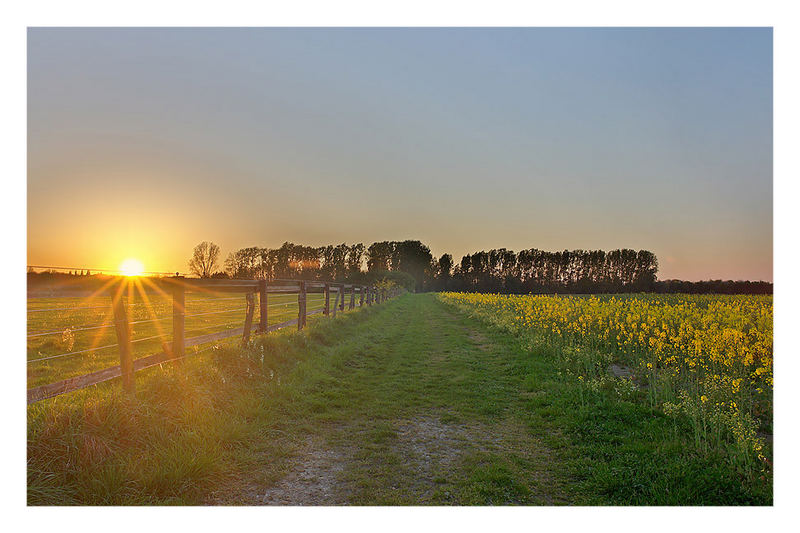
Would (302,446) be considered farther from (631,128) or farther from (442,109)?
(631,128)

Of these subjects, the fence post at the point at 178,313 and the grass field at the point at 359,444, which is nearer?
the grass field at the point at 359,444

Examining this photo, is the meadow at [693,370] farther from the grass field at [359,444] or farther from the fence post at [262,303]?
the fence post at [262,303]

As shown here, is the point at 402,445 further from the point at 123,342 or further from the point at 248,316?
the point at 248,316

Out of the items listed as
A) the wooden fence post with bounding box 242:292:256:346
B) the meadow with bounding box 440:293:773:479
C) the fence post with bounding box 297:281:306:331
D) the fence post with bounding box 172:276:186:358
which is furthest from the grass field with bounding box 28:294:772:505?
the fence post with bounding box 297:281:306:331

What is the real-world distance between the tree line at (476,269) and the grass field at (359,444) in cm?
936

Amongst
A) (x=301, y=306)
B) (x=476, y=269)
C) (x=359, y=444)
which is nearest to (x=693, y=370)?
(x=359, y=444)

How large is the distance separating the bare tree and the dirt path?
2.86 metres

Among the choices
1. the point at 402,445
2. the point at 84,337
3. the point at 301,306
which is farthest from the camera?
the point at 301,306

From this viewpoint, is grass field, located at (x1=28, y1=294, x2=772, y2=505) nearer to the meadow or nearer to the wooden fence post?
the meadow

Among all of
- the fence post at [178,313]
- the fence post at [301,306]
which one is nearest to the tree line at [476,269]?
the fence post at [301,306]

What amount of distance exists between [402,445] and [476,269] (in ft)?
313

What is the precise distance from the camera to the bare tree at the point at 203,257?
8534 mm

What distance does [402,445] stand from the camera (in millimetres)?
5387
